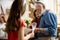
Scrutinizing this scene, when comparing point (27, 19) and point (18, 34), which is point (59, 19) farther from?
point (18, 34)

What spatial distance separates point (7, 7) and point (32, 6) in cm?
50

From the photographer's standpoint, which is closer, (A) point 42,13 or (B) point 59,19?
(A) point 42,13

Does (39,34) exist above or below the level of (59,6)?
below

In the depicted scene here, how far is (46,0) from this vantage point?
13.1ft

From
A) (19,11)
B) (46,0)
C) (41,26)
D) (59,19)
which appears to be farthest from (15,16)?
(59,19)

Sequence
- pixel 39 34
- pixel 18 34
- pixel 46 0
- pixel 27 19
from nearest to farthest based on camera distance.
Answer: pixel 18 34
pixel 39 34
pixel 27 19
pixel 46 0

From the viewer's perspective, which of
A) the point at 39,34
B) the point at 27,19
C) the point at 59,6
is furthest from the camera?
the point at 59,6

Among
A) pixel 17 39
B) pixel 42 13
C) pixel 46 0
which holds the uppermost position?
pixel 46 0

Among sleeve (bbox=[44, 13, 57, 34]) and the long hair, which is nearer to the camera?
the long hair

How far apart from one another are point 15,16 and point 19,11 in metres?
0.08

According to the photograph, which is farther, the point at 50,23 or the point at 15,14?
the point at 50,23

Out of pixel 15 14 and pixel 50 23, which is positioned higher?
pixel 15 14

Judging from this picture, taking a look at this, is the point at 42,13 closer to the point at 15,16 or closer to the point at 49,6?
the point at 15,16

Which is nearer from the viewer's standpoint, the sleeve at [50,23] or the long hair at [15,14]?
the long hair at [15,14]
